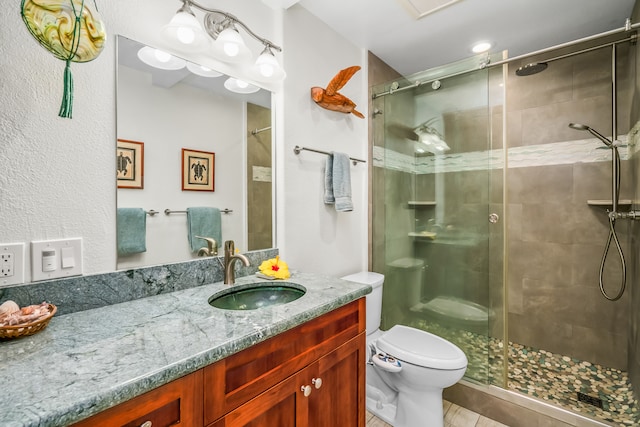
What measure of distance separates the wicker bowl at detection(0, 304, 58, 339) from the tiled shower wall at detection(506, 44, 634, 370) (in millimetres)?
2831

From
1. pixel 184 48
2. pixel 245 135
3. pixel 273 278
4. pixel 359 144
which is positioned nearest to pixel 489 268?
pixel 359 144

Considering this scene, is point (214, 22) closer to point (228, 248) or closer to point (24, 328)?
point (228, 248)

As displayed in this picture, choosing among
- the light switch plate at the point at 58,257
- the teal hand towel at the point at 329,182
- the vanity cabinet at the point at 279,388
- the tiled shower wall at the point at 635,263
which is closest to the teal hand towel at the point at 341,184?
the teal hand towel at the point at 329,182

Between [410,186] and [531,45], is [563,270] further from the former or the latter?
[531,45]

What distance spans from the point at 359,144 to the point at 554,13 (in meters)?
1.38

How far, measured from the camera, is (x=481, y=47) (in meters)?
2.21

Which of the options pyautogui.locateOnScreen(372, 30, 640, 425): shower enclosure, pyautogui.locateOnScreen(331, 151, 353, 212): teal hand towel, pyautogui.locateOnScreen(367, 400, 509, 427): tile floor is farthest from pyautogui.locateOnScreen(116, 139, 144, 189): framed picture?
pyautogui.locateOnScreen(367, 400, 509, 427): tile floor

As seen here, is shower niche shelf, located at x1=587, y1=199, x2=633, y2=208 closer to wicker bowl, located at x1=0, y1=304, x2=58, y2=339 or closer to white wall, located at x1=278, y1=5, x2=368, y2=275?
white wall, located at x1=278, y1=5, x2=368, y2=275

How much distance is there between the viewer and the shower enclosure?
192cm

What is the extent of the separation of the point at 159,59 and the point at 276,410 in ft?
4.42

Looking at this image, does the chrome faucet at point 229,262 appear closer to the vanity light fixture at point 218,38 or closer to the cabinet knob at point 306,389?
the cabinet knob at point 306,389

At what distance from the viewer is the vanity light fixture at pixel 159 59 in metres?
1.16

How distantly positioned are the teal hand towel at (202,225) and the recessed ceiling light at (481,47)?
2161 millimetres

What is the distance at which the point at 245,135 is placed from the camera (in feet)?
4.99
